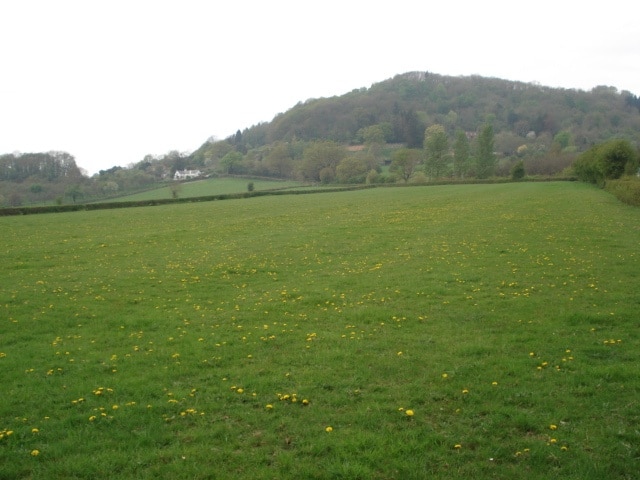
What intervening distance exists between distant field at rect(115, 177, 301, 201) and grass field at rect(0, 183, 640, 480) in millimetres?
79100

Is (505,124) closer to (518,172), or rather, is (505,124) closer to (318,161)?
(318,161)

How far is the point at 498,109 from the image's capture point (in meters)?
199

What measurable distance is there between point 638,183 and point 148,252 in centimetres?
4059

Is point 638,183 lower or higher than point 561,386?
higher

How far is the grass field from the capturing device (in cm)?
682

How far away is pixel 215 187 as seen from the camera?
378 ft

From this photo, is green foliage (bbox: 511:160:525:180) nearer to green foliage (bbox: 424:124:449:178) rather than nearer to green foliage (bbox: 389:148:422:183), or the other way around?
green foliage (bbox: 424:124:449:178)

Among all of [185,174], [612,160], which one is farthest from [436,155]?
[185,174]

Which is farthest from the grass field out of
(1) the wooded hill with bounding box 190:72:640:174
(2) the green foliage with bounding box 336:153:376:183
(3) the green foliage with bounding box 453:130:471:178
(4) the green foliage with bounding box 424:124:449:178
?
(1) the wooded hill with bounding box 190:72:640:174

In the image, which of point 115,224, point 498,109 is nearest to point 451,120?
point 498,109

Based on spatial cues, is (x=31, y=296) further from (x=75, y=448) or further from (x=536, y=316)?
(x=536, y=316)

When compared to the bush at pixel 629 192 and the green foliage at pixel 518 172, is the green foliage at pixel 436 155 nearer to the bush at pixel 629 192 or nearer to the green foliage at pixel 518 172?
the green foliage at pixel 518 172

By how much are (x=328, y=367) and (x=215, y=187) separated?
357 feet

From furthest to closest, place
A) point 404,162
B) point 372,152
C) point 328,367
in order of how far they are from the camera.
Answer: point 372,152, point 404,162, point 328,367
